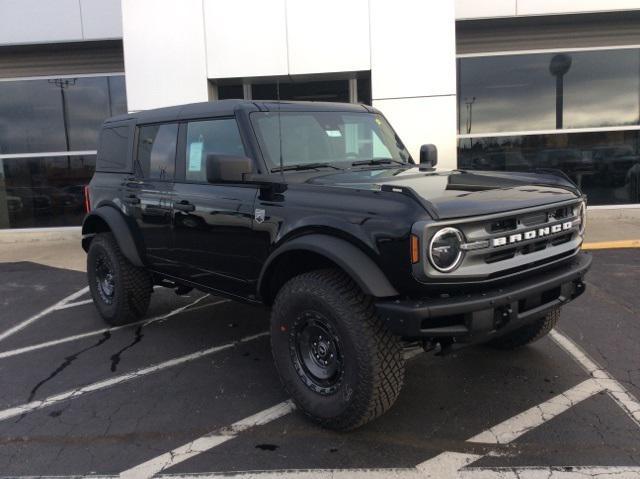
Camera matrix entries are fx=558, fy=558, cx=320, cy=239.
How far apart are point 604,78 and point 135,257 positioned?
10099 millimetres

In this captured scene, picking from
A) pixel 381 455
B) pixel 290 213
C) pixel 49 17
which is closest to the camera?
pixel 381 455

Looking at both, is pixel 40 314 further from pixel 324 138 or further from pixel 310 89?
pixel 310 89

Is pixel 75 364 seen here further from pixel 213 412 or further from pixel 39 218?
pixel 39 218

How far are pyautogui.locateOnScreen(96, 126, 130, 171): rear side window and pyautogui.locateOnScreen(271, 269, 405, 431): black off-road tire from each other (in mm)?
2632

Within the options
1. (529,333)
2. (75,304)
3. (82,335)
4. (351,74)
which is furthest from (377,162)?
(351,74)

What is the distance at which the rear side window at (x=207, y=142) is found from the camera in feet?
13.1

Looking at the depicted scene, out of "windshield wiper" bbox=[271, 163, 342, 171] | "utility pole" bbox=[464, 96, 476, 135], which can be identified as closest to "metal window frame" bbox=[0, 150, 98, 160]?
"utility pole" bbox=[464, 96, 476, 135]

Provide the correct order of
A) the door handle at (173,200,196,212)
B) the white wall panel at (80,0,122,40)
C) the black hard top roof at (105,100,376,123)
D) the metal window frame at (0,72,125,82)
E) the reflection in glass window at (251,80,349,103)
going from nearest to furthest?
the black hard top roof at (105,100,376,123), the door handle at (173,200,196,212), the reflection in glass window at (251,80,349,103), the white wall panel at (80,0,122,40), the metal window frame at (0,72,125,82)

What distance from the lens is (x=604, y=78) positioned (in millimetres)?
11070

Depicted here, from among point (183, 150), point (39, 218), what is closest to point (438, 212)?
point (183, 150)

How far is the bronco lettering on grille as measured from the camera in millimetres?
2988

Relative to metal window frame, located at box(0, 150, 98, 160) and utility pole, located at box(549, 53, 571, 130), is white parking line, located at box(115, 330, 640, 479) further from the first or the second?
metal window frame, located at box(0, 150, 98, 160)

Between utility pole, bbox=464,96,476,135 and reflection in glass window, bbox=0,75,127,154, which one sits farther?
reflection in glass window, bbox=0,75,127,154

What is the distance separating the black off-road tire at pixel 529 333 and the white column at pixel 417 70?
4855 mm
